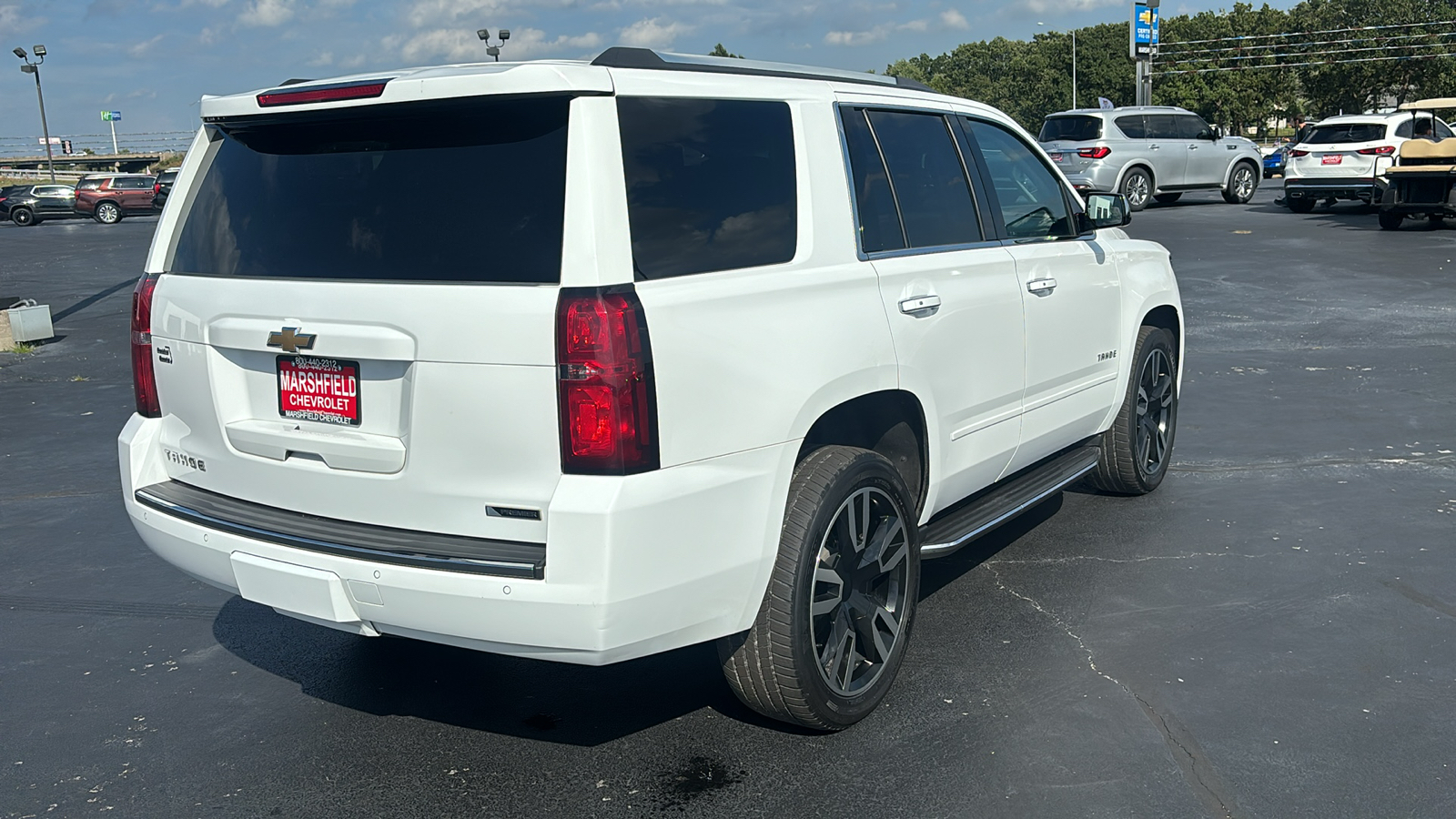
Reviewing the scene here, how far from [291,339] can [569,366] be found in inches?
34.8

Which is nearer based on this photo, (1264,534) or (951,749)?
(951,749)

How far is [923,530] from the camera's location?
4336 millimetres

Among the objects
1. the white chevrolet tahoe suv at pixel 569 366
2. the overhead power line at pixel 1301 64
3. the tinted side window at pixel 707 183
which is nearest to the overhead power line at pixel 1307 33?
the overhead power line at pixel 1301 64

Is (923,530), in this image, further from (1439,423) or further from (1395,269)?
(1395,269)

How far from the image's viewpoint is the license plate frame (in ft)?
10.8

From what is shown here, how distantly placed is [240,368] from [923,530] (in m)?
2.29

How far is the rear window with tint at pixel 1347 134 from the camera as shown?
Answer: 76.5 feet

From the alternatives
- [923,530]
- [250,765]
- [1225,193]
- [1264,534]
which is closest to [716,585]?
[923,530]

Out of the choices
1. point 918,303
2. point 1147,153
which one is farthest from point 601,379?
point 1147,153

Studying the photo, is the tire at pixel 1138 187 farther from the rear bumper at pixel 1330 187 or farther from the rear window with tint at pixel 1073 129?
the rear bumper at pixel 1330 187

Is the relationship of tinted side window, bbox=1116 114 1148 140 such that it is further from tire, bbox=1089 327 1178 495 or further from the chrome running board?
the chrome running board

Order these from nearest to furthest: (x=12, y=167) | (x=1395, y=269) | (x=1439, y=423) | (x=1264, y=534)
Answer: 1. (x=1264, y=534)
2. (x=1439, y=423)
3. (x=1395, y=269)
4. (x=12, y=167)

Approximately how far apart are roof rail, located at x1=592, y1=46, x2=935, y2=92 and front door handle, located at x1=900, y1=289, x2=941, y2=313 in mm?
776

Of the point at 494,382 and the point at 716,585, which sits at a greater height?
the point at 494,382
